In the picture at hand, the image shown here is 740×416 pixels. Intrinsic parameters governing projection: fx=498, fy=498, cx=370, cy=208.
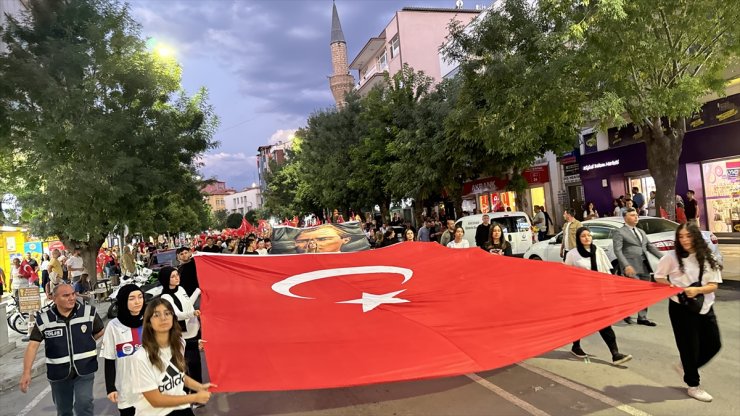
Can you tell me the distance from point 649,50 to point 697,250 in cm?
764

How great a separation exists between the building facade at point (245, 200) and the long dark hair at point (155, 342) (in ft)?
461

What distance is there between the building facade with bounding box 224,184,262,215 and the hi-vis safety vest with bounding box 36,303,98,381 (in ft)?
457

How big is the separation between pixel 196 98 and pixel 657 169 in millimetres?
18771

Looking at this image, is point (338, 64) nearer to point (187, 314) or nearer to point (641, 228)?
point (641, 228)

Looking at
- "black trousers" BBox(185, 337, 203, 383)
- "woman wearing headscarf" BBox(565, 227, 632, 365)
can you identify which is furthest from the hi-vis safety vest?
"woman wearing headscarf" BBox(565, 227, 632, 365)

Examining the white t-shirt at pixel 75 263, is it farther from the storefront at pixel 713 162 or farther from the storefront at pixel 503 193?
the storefront at pixel 713 162

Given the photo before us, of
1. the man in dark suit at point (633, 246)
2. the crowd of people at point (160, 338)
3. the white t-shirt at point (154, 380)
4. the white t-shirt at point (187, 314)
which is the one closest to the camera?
the white t-shirt at point (154, 380)

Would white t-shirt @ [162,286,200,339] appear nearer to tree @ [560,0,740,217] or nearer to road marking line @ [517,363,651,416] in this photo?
road marking line @ [517,363,651,416]

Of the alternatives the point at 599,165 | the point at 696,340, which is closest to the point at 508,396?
the point at 696,340

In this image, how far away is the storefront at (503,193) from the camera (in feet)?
90.3

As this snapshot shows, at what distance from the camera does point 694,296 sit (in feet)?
15.8

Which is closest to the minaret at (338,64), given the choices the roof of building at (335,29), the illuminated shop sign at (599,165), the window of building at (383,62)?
the roof of building at (335,29)

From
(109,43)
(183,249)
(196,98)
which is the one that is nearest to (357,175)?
(196,98)

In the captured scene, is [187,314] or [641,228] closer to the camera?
[187,314]
